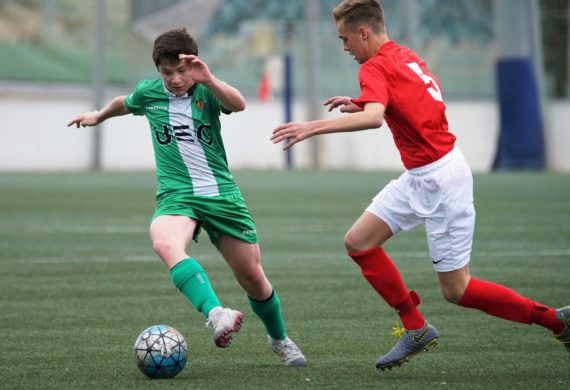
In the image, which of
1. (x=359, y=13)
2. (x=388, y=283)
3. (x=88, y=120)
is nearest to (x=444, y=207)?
(x=388, y=283)

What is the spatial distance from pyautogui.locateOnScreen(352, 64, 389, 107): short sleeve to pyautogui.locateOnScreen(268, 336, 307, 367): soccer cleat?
1446 mm

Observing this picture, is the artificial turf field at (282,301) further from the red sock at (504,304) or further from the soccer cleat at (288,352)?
the red sock at (504,304)

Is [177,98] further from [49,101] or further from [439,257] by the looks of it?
[49,101]

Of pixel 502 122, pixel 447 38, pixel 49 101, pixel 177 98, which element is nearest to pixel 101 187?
pixel 49 101

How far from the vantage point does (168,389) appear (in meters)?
5.54

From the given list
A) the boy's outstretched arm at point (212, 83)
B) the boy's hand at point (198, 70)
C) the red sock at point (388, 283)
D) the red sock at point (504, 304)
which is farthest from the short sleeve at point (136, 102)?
the red sock at point (504, 304)

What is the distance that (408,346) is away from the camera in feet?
19.8

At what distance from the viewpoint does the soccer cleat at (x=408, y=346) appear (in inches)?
236

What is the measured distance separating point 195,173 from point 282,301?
250 cm

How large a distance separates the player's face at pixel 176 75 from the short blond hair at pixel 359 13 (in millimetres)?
873

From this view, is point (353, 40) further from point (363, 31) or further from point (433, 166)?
point (433, 166)

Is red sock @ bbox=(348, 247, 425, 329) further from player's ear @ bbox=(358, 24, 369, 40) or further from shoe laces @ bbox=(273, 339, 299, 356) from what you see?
player's ear @ bbox=(358, 24, 369, 40)

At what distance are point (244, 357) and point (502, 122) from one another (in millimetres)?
26307

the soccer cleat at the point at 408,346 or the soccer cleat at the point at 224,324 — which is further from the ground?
the soccer cleat at the point at 224,324
